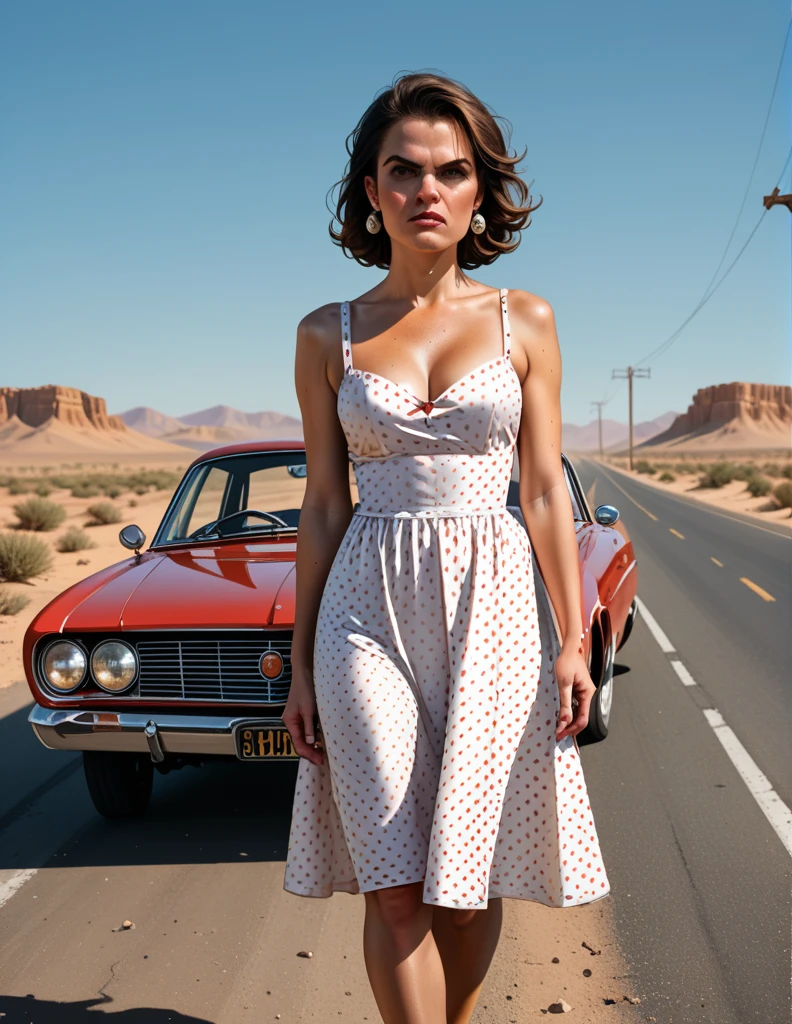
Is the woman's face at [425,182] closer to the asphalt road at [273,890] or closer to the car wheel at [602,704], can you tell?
the asphalt road at [273,890]

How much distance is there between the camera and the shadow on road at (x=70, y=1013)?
2939 millimetres

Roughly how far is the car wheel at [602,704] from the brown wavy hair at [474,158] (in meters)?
3.25

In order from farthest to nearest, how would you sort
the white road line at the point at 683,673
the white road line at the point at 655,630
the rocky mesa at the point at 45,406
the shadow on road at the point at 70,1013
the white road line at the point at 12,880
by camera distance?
the rocky mesa at the point at 45,406 < the white road line at the point at 655,630 < the white road line at the point at 683,673 < the white road line at the point at 12,880 < the shadow on road at the point at 70,1013

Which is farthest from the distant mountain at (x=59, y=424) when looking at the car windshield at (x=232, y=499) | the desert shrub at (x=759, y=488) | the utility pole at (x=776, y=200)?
the car windshield at (x=232, y=499)

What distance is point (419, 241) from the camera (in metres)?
2.22

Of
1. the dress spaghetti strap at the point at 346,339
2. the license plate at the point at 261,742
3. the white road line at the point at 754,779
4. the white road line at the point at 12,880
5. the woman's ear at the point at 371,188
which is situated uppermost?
the woman's ear at the point at 371,188

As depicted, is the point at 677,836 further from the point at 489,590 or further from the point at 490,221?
the point at 490,221

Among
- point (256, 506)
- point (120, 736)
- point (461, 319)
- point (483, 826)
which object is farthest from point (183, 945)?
point (256, 506)

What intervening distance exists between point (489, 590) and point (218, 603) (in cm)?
225

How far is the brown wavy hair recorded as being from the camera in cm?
221

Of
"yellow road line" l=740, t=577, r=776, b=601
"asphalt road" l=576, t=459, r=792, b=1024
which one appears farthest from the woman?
"yellow road line" l=740, t=577, r=776, b=601

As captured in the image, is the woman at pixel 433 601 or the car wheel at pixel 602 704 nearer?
the woman at pixel 433 601

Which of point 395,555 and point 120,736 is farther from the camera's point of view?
point 120,736

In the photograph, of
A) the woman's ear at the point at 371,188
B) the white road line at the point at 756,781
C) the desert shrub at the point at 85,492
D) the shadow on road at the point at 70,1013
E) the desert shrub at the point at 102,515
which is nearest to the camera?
the woman's ear at the point at 371,188
